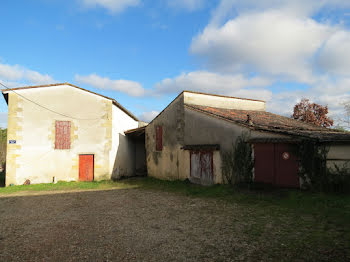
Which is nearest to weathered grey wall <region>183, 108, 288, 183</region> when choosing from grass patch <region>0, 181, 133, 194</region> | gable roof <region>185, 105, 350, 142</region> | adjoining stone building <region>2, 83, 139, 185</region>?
gable roof <region>185, 105, 350, 142</region>

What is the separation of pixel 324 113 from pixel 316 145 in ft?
60.8

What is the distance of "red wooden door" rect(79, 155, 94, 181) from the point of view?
535 inches

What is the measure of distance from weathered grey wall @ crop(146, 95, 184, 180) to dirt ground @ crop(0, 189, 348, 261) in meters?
4.38

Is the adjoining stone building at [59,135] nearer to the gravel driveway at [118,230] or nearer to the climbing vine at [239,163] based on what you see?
the gravel driveway at [118,230]

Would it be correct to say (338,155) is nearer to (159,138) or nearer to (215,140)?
(215,140)

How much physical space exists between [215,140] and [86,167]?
26.8 ft

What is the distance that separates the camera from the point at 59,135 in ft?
44.0

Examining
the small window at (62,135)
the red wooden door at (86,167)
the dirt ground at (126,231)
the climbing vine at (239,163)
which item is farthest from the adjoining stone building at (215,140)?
the small window at (62,135)

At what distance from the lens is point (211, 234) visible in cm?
488

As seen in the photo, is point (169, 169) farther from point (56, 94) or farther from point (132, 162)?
point (56, 94)

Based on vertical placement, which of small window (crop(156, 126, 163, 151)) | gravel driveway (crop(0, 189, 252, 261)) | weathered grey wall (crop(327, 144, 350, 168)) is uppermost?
small window (crop(156, 126, 163, 151))

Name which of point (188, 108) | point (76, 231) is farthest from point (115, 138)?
point (76, 231)

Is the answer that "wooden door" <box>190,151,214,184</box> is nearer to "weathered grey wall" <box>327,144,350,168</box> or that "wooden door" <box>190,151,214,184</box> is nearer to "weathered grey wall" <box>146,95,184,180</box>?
"weathered grey wall" <box>146,95,184,180</box>

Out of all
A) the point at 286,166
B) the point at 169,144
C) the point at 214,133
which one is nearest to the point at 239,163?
the point at 286,166
